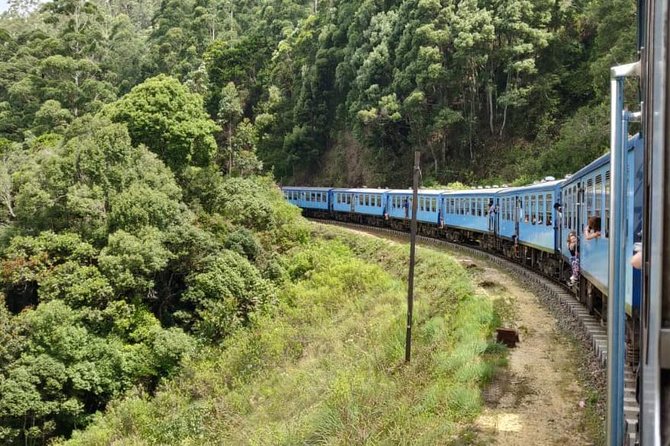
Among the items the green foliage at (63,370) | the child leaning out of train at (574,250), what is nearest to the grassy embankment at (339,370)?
the green foliage at (63,370)

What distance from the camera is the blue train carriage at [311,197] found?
1645 inches

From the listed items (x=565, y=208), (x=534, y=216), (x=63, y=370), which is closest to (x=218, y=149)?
(x=63, y=370)

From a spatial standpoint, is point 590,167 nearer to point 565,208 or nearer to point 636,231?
point 565,208

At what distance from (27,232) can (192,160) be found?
748cm

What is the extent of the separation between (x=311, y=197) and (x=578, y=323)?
31616 mm

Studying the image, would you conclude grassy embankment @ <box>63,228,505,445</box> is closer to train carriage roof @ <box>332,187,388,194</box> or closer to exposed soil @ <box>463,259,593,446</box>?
exposed soil @ <box>463,259,593,446</box>

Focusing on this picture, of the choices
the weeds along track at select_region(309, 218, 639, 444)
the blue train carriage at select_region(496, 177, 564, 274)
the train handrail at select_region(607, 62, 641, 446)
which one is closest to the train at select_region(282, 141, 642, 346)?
the blue train carriage at select_region(496, 177, 564, 274)

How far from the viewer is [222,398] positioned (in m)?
17.3

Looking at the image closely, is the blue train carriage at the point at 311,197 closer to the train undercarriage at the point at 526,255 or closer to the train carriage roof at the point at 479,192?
the train undercarriage at the point at 526,255

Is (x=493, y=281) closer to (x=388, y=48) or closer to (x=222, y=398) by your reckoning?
(x=222, y=398)

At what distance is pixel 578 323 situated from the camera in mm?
12266

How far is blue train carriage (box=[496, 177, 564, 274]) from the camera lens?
16.3m

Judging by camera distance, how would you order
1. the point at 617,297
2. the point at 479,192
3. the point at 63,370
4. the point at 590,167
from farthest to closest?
the point at 479,192 < the point at 63,370 < the point at 590,167 < the point at 617,297

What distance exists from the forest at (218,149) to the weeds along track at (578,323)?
8356 millimetres
